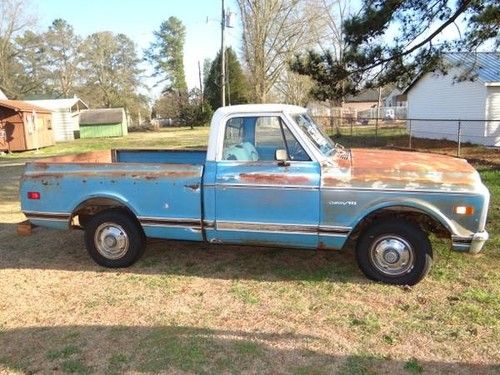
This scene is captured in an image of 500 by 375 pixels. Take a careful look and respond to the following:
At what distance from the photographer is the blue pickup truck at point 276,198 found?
4781mm

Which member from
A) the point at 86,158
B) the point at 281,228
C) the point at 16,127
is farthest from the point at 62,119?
the point at 281,228

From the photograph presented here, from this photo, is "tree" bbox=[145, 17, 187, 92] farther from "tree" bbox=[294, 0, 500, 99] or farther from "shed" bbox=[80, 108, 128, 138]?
"tree" bbox=[294, 0, 500, 99]

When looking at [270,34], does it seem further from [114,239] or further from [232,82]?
[114,239]

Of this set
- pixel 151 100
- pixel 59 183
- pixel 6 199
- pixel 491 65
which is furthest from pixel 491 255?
pixel 151 100

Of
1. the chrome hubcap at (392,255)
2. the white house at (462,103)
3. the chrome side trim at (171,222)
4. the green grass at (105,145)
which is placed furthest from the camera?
the green grass at (105,145)

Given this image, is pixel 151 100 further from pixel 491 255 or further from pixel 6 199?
pixel 491 255

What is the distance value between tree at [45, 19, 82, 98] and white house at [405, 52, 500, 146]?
47.3 m

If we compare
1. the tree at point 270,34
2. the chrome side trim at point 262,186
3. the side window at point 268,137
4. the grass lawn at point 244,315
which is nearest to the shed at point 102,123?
the tree at point 270,34

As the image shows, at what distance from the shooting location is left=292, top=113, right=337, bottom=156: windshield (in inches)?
207

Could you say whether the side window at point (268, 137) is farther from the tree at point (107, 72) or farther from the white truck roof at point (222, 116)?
the tree at point (107, 72)

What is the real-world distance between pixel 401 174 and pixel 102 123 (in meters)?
41.8

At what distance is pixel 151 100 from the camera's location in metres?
72.6

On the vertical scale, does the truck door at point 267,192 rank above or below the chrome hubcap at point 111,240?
above

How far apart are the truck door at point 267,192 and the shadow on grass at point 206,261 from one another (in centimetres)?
47
